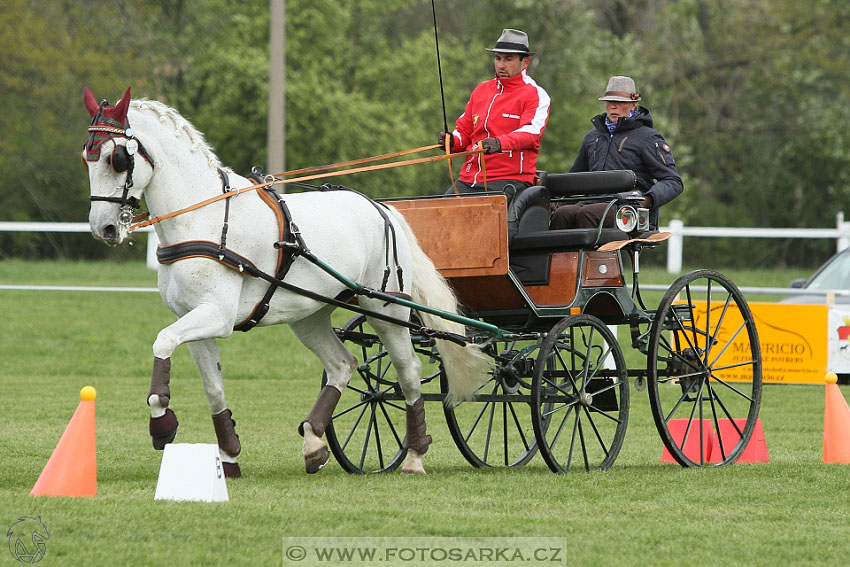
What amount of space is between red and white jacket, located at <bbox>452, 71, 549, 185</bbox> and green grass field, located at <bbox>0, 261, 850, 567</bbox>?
178 centimetres

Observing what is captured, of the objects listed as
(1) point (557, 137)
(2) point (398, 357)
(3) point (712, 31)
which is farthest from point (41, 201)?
(2) point (398, 357)

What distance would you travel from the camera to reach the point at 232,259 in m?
6.37

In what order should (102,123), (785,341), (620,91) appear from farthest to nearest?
(785,341)
(620,91)
(102,123)

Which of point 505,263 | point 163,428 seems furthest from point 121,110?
point 505,263

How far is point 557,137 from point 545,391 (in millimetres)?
28034

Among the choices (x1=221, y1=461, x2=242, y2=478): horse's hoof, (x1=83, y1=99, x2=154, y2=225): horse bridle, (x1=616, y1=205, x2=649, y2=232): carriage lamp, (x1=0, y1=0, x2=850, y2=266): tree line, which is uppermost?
(x1=0, y1=0, x2=850, y2=266): tree line

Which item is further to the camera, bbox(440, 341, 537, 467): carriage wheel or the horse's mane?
bbox(440, 341, 537, 467): carriage wheel

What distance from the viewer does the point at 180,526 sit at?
515cm

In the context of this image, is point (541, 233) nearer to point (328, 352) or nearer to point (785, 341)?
point (328, 352)

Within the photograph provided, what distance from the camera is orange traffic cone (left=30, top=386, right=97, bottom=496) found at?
579 cm

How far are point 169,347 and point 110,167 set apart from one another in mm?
930

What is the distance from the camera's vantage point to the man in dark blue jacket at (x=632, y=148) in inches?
320

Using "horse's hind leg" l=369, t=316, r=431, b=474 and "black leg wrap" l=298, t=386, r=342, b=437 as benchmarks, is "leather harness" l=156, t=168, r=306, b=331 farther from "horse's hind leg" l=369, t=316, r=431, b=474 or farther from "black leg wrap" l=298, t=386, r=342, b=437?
"horse's hind leg" l=369, t=316, r=431, b=474

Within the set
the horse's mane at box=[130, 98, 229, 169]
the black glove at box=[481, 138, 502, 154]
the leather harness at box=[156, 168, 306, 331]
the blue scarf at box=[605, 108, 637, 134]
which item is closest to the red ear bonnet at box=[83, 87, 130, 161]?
the horse's mane at box=[130, 98, 229, 169]
